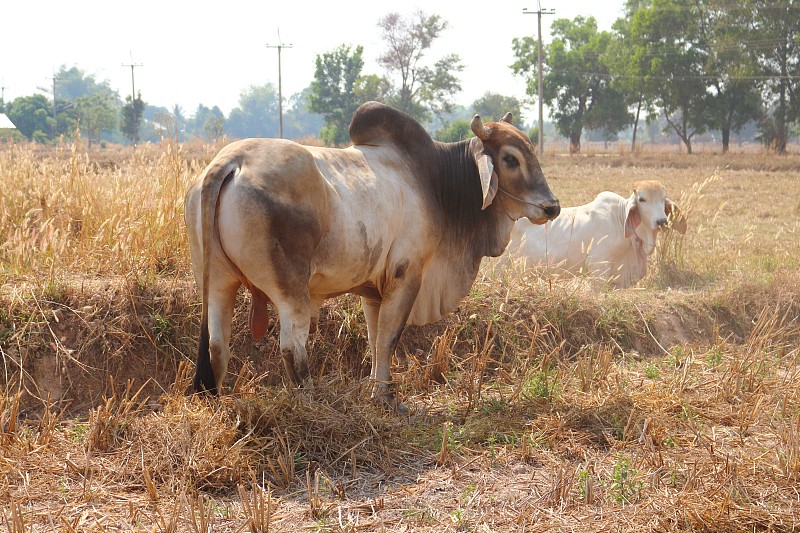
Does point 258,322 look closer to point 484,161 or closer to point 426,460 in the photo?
point 426,460

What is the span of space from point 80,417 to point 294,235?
1.74 metres

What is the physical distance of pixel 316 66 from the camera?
123 ft

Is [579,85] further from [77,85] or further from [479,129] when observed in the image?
[77,85]

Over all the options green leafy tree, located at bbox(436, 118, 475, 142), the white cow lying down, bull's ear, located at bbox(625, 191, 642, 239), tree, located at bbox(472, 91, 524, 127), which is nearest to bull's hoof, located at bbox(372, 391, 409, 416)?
the white cow lying down

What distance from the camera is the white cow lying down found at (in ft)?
23.7

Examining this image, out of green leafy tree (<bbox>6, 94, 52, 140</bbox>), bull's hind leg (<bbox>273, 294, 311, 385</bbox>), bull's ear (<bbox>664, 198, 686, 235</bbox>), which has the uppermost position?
green leafy tree (<bbox>6, 94, 52, 140</bbox>)

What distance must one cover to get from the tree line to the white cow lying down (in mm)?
23467

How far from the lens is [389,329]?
415 centimetres

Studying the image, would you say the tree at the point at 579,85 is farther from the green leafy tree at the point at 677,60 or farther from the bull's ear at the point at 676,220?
the bull's ear at the point at 676,220

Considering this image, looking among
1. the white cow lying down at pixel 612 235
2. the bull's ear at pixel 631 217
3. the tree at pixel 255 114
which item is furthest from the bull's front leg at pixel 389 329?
the tree at pixel 255 114

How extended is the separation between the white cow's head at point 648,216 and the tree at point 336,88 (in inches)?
1134

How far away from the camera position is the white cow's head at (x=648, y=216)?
7281 mm

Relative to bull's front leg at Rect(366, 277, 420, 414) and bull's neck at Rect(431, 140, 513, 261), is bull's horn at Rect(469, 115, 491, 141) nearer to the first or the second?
bull's neck at Rect(431, 140, 513, 261)

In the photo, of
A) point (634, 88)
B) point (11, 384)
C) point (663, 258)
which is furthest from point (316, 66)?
point (11, 384)
